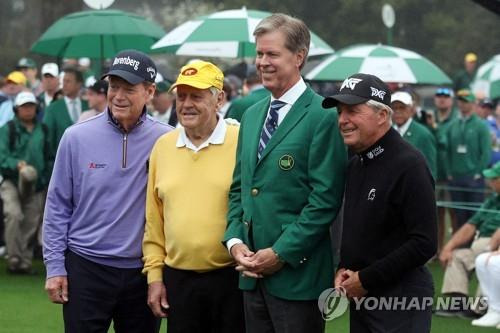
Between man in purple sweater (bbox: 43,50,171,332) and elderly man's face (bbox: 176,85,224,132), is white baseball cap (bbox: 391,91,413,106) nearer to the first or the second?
man in purple sweater (bbox: 43,50,171,332)

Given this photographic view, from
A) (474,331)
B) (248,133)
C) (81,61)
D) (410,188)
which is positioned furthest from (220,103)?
(81,61)

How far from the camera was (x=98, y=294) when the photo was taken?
6.53 meters

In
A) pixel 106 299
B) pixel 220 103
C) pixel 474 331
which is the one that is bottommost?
pixel 474 331

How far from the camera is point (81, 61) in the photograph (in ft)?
75.0

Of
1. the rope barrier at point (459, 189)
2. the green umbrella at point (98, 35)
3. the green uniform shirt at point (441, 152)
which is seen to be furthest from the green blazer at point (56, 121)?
the rope barrier at point (459, 189)

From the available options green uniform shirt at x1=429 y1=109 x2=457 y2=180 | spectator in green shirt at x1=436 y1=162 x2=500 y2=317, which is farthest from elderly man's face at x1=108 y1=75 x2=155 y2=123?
green uniform shirt at x1=429 y1=109 x2=457 y2=180

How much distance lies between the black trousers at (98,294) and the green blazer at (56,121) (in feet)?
26.2

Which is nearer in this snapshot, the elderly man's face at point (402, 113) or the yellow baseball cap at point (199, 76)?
the yellow baseball cap at point (199, 76)

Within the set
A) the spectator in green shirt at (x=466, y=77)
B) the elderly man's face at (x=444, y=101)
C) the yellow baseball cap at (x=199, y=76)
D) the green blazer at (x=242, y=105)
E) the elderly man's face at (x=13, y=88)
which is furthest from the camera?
the spectator in green shirt at (x=466, y=77)

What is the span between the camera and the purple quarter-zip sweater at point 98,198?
21.5 ft

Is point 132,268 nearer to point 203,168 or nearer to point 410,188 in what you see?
point 203,168

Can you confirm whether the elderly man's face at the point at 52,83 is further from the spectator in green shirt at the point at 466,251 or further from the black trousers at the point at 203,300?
the black trousers at the point at 203,300

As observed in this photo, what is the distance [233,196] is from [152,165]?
0.52m

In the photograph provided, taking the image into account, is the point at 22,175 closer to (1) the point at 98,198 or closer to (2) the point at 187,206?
(1) the point at 98,198
